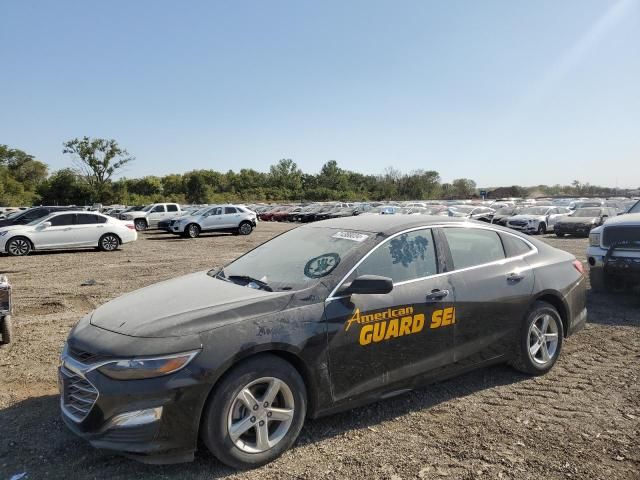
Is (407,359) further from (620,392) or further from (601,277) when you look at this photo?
(601,277)

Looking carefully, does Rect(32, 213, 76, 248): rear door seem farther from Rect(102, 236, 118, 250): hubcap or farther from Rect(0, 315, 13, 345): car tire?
Rect(0, 315, 13, 345): car tire

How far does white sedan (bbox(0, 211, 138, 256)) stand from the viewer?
16.8 metres

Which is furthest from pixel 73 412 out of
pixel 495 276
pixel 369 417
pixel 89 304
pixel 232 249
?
pixel 232 249

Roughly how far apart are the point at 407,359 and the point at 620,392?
2.06 m

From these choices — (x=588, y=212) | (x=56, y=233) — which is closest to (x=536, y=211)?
(x=588, y=212)

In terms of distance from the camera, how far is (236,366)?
3152 mm

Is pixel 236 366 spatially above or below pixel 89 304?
above

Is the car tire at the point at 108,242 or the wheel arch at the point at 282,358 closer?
the wheel arch at the point at 282,358

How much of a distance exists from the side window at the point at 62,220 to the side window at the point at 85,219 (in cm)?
24

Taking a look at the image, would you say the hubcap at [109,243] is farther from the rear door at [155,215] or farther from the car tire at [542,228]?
the car tire at [542,228]

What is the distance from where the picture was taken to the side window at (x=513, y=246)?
484cm

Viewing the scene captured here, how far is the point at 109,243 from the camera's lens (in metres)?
18.7

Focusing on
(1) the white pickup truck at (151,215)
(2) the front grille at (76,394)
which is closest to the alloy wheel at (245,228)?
(1) the white pickup truck at (151,215)

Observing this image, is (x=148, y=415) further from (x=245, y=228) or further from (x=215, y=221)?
(x=245, y=228)
